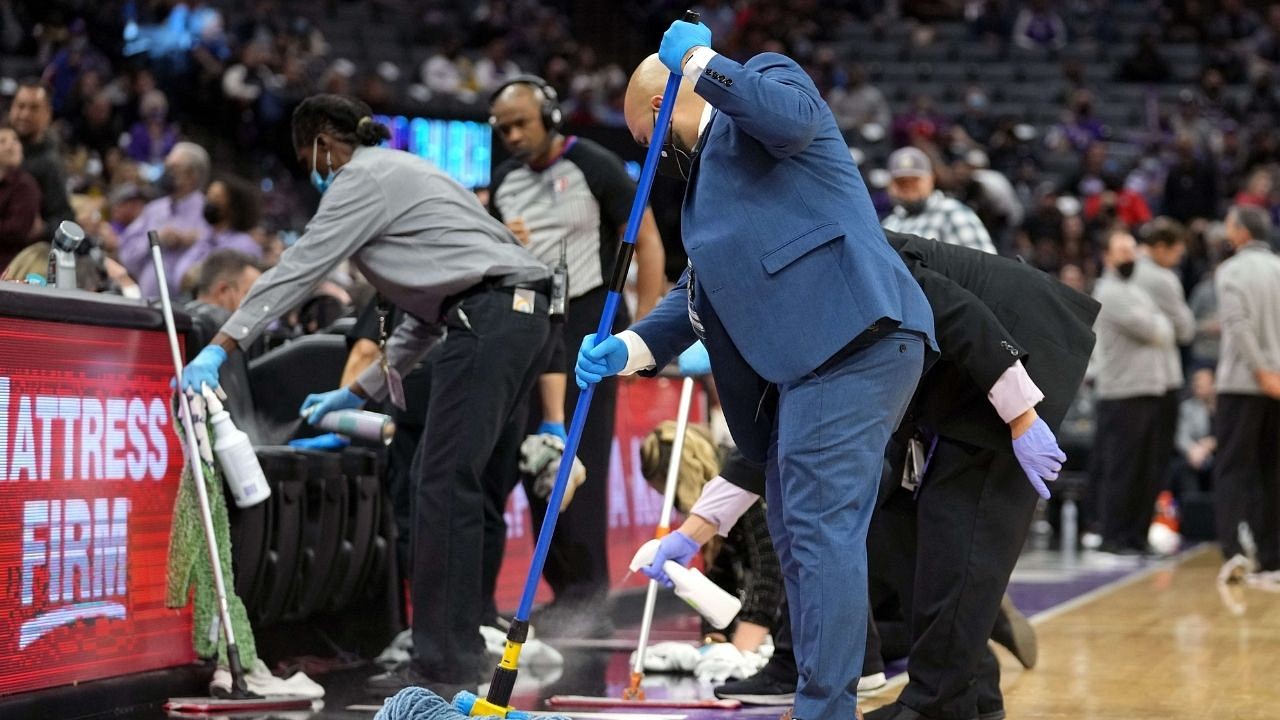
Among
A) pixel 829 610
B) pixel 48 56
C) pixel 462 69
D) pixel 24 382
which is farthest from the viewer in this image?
pixel 462 69

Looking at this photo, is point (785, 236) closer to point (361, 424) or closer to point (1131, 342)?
point (361, 424)

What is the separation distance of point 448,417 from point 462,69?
14.6 meters

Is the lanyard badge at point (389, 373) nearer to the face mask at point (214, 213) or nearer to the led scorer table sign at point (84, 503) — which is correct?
the led scorer table sign at point (84, 503)

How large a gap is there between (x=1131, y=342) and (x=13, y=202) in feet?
22.3

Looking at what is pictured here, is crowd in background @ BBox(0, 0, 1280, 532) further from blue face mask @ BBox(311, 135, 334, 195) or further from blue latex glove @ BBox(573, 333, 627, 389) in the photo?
blue latex glove @ BBox(573, 333, 627, 389)

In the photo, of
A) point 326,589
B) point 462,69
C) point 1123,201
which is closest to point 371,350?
point 326,589

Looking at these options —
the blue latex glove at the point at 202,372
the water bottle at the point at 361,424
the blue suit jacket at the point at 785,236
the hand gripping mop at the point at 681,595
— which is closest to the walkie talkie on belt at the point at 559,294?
the hand gripping mop at the point at 681,595

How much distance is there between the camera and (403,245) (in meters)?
4.89

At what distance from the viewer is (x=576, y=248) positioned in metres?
6.16

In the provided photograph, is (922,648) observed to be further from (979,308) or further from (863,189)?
(863,189)

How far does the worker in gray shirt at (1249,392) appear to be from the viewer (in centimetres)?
896

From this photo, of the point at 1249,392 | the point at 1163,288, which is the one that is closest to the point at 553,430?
the point at 1249,392

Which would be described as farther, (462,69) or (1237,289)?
(462,69)

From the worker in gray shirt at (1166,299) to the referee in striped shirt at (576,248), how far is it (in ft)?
18.7
